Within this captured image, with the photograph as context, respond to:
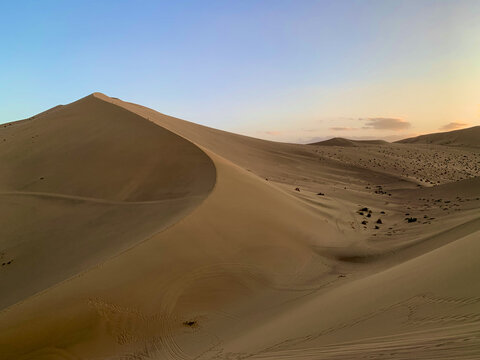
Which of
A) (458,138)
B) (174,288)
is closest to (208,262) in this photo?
(174,288)

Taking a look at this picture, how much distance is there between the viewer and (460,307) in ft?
13.4

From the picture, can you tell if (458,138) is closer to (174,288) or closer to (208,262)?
(208,262)

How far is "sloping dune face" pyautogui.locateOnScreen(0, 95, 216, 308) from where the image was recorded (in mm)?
8492

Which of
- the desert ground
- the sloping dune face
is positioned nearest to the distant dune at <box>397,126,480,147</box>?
the desert ground

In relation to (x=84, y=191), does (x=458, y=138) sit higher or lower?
higher

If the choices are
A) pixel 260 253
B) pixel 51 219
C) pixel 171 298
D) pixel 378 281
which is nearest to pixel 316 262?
pixel 260 253

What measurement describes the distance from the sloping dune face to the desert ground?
7cm

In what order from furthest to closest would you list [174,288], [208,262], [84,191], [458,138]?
[458,138] → [84,191] → [208,262] → [174,288]

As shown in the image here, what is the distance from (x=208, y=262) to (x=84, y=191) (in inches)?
275

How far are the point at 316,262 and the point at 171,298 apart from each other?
415 cm

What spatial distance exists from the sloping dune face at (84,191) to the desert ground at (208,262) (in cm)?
7

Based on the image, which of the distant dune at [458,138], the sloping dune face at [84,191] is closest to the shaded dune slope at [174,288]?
the sloping dune face at [84,191]

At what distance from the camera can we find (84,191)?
12750 mm

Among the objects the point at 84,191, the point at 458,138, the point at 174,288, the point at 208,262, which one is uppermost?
the point at 458,138
